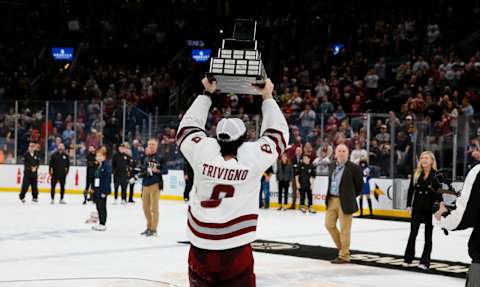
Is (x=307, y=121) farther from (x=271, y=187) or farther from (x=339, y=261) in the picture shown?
(x=339, y=261)

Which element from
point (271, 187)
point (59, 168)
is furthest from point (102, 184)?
point (271, 187)

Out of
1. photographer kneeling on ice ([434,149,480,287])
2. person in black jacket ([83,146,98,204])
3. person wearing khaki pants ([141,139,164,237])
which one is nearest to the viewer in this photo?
photographer kneeling on ice ([434,149,480,287])

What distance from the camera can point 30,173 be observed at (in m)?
21.2

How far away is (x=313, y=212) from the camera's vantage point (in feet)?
64.2

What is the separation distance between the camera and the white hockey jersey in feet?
14.5

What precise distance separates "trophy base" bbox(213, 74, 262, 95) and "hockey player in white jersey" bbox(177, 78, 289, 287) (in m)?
0.07

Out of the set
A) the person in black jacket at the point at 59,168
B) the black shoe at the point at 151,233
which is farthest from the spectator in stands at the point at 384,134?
the person in black jacket at the point at 59,168

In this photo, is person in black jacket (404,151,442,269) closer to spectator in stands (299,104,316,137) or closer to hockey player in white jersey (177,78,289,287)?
hockey player in white jersey (177,78,289,287)

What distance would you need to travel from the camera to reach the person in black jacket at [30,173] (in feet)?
69.4

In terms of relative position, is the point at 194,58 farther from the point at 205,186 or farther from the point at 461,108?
the point at 205,186

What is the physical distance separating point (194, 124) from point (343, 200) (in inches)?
256

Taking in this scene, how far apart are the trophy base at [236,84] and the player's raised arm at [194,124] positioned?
0.07 metres

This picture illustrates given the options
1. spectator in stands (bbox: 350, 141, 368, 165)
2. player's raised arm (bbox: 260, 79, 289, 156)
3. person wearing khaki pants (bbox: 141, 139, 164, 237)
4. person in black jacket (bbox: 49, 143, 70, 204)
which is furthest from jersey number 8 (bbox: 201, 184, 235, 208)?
person in black jacket (bbox: 49, 143, 70, 204)

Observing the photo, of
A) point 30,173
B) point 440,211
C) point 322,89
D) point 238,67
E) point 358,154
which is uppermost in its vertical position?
point 322,89
